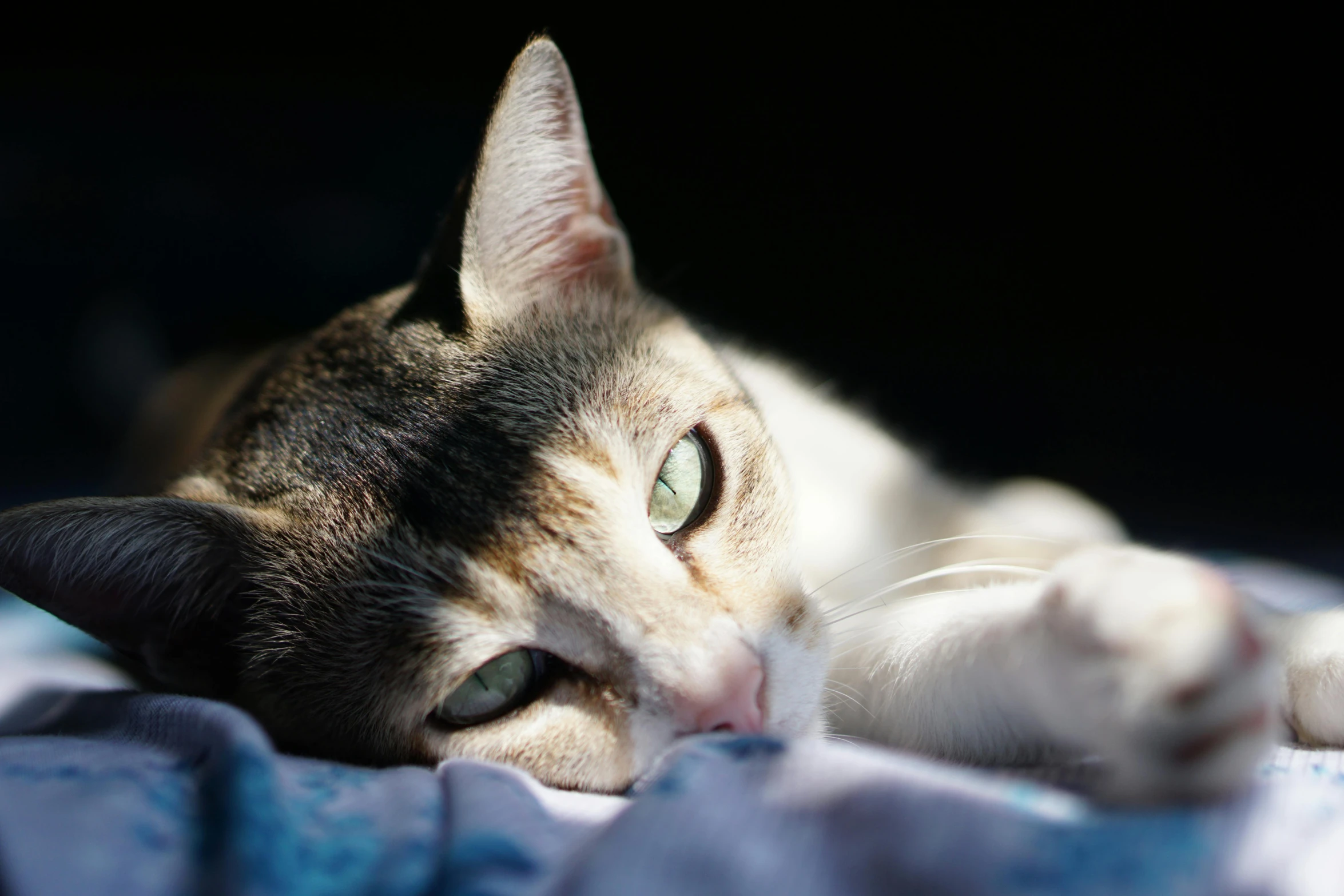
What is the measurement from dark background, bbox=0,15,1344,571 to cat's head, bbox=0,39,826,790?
0.78 meters

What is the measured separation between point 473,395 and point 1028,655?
0.78 meters

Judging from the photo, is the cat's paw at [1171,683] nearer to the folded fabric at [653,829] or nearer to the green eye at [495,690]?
the folded fabric at [653,829]

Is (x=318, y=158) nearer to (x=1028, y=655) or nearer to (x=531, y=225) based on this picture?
(x=531, y=225)

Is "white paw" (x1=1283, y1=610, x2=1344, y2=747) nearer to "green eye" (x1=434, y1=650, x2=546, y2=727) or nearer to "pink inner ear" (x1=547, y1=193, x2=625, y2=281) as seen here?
"green eye" (x1=434, y1=650, x2=546, y2=727)

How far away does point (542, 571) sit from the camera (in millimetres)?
1049

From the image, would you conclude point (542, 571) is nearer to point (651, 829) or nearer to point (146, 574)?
point (651, 829)

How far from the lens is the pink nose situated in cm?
99

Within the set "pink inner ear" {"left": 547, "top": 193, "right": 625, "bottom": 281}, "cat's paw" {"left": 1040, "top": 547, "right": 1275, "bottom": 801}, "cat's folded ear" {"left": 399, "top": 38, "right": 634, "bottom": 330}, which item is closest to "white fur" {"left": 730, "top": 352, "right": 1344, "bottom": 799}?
"cat's paw" {"left": 1040, "top": 547, "right": 1275, "bottom": 801}

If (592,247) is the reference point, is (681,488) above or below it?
below

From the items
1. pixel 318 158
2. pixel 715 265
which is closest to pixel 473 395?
pixel 715 265

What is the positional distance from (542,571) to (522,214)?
0.60 meters

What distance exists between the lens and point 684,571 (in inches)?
43.0

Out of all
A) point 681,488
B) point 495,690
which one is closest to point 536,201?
point 681,488

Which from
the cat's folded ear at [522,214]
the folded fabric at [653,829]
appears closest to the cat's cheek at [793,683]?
the folded fabric at [653,829]
